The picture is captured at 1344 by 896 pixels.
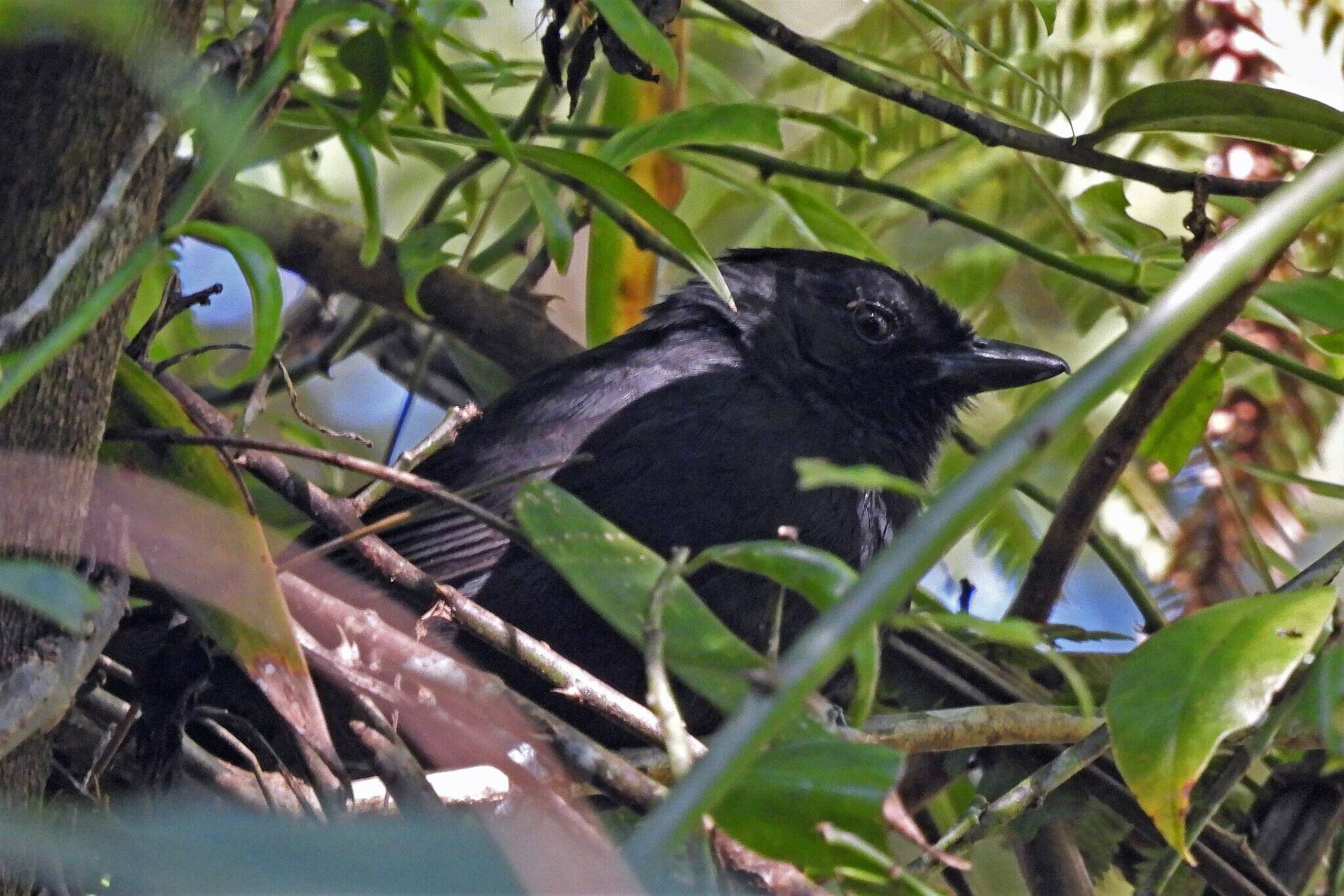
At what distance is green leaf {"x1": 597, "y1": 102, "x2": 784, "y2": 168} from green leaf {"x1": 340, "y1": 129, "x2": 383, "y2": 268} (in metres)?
0.52

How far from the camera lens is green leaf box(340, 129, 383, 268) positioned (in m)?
1.65

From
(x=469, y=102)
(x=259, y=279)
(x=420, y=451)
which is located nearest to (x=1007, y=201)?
(x=420, y=451)

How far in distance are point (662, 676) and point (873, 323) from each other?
81.7 inches

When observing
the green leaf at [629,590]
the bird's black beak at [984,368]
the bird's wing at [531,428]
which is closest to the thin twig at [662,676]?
the green leaf at [629,590]

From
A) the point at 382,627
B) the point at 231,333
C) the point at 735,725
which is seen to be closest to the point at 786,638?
the point at 382,627

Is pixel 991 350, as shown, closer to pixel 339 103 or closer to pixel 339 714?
pixel 339 103

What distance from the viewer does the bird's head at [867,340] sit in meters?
3.07

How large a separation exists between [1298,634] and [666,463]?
50.8 inches

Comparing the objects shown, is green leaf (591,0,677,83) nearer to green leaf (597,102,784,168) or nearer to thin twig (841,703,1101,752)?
green leaf (597,102,784,168)

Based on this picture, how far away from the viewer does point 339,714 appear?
158 centimetres

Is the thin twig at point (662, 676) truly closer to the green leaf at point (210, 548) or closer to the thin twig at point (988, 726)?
the green leaf at point (210, 548)

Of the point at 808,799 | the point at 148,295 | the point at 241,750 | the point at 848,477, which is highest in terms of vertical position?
the point at 848,477

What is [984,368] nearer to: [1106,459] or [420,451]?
[1106,459]

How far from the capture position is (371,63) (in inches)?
63.2
